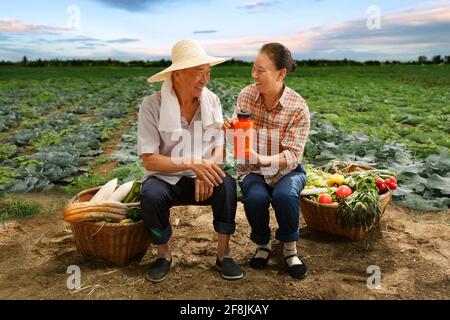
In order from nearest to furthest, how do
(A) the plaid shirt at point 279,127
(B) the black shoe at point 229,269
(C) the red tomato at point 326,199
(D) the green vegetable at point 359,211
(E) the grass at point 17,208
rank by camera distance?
(B) the black shoe at point 229,269 < (A) the plaid shirt at point 279,127 < (D) the green vegetable at point 359,211 < (C) the red tomato at point 326,199 < (E) the grass at point 17,208

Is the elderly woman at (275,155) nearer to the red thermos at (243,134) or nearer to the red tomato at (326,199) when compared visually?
the red thermos at (243,134)

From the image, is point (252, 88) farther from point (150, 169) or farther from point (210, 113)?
point (150, 169)

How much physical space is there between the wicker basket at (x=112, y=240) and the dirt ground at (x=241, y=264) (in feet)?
0.29

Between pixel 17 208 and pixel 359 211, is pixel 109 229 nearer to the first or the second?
pixel 17 208

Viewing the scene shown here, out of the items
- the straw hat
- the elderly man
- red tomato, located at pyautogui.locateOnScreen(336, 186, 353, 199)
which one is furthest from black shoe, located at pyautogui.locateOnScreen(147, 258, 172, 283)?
red tomato, located at pyautogui.locateOnScreen(336, 186, 353, 199)

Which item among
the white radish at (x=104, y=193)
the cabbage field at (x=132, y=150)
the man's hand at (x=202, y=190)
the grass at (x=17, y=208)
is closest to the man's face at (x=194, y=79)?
the man's hand at (x=202, y=190)

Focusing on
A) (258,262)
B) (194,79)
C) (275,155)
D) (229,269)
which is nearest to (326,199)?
(275,155)

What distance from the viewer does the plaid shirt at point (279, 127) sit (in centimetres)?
330

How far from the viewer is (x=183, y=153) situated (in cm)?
322

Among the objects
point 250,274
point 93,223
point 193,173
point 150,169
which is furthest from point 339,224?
point 93,223

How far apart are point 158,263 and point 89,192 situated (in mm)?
945

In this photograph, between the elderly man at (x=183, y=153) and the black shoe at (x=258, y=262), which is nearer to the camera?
the elderly man at (x=183, y=153)

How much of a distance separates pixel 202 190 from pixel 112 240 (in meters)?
0.74

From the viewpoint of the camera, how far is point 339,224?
3619mm
